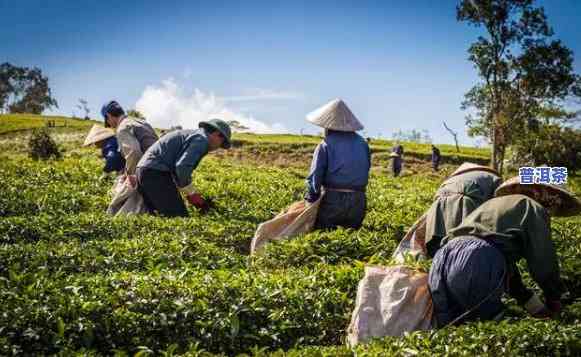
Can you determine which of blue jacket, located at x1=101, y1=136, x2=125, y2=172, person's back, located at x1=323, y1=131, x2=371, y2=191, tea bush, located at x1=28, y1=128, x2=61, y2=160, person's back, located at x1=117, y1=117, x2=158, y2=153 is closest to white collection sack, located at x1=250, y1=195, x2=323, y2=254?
person's back, located at x1=323, y1=131, x2=371, y2=191

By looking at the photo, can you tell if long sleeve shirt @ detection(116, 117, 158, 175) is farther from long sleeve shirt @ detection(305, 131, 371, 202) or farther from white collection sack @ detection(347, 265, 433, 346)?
white collection sack @ detection(347, 265, 433, 346)

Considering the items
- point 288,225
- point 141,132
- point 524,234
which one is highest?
point 141,132

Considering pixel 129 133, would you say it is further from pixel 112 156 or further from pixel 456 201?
pixel 456 201

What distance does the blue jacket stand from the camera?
9.87 metres

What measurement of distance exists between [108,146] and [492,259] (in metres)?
7.34

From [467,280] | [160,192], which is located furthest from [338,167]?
[467,280]

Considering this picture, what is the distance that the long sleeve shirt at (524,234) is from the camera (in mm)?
4520

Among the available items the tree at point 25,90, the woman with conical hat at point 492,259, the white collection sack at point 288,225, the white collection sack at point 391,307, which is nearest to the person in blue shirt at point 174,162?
the white collection sack at point 288,225

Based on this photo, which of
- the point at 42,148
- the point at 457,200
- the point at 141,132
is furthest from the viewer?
the point at 42,148

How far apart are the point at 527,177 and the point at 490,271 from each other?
94 centimetres

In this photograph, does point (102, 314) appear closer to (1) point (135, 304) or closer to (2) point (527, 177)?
(1) point (135, 304)

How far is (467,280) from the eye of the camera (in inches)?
178

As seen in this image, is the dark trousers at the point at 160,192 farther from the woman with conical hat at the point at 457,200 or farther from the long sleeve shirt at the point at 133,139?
the woman with conical hat at the point at 457,200

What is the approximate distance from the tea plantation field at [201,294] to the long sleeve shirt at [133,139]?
1120 millimetres
